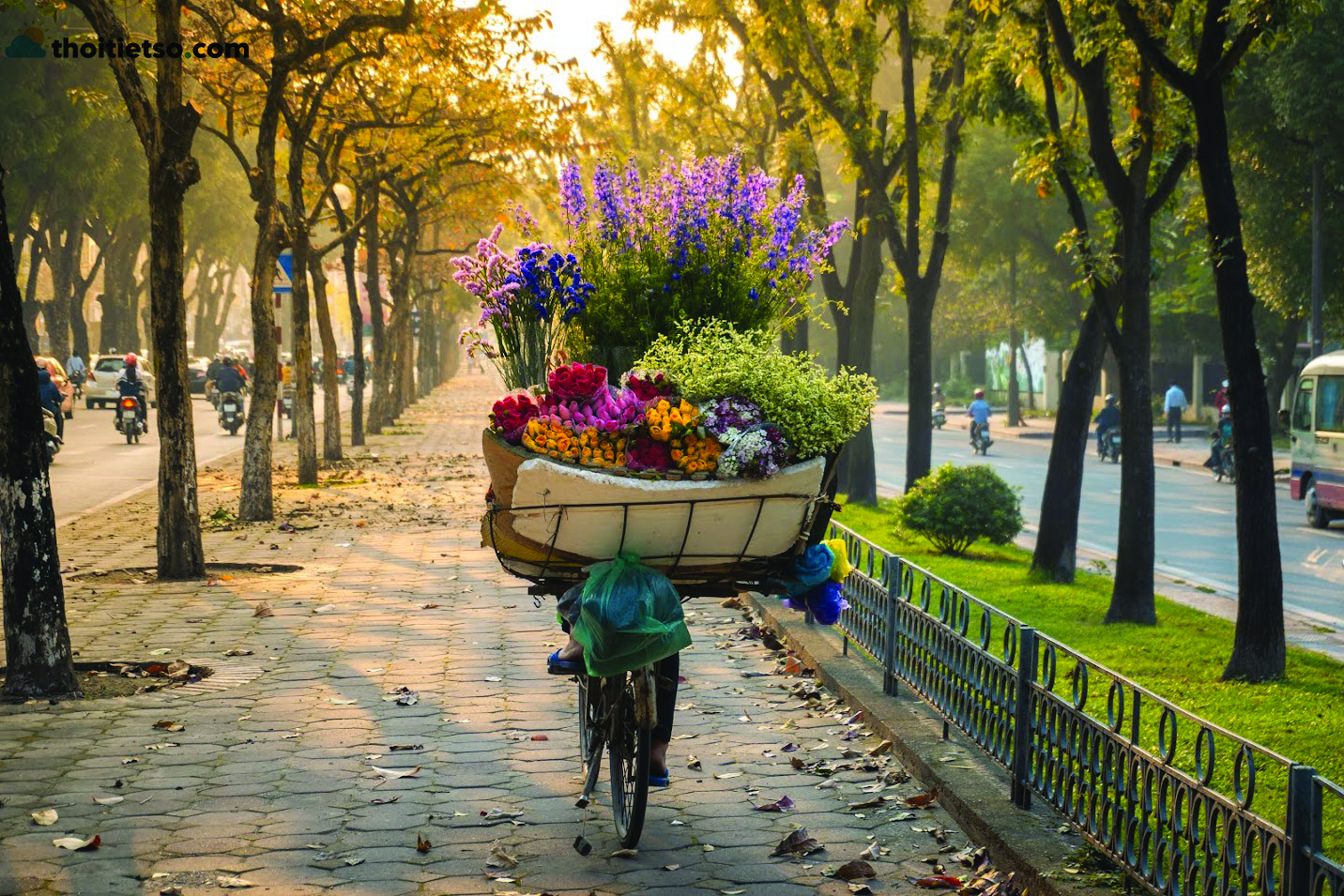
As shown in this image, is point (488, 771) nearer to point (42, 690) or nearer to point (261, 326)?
point (42, 690)

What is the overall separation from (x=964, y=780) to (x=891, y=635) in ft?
6.10

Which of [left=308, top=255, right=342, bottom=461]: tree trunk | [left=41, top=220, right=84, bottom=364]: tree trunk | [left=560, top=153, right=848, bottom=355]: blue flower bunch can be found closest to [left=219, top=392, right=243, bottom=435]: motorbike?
[left=308, top=255, right=342, bottom=461]: tree trunk

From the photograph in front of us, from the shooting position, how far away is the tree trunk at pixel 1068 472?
45.4 ft

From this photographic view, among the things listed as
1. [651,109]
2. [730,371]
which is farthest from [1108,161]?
[651,109]

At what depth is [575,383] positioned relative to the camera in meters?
5.60

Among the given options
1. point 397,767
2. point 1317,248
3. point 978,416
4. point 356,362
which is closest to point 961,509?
point 397,767

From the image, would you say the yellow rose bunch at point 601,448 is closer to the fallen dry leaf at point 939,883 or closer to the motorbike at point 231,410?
the fallen dry leaf at point 939,883

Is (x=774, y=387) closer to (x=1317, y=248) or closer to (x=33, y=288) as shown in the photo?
(x=1317, y=248)

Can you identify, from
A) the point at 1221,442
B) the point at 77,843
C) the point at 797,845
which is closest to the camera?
the point at 77,843

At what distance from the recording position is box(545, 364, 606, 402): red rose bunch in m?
5.61

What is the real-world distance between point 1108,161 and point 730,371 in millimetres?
6947

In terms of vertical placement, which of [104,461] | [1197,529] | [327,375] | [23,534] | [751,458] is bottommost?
[1197,529]

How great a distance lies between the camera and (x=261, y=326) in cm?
1734

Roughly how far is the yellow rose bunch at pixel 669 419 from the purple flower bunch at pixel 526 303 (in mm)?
751
